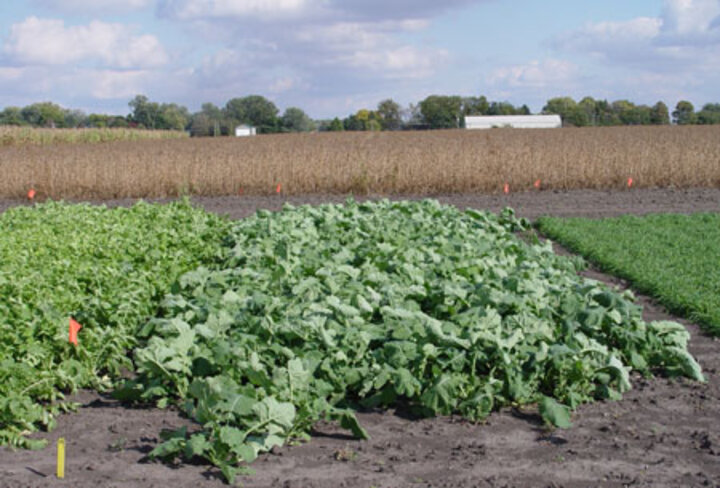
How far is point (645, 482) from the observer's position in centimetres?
436

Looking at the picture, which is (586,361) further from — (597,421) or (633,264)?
(633,264)

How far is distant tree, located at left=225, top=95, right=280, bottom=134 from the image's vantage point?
2469 inches

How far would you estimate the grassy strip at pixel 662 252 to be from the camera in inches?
323

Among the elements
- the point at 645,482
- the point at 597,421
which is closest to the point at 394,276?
the point at 597,421

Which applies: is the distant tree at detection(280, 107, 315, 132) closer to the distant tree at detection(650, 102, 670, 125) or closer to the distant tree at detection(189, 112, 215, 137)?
the distant tree at detection(189, 112, 215, 137)

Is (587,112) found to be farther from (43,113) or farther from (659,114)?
(43,113)

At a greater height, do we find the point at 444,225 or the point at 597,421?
the point at 444,225

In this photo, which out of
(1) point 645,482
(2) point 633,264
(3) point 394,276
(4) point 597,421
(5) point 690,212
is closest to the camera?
(1) point 645,482

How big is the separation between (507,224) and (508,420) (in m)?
7.66

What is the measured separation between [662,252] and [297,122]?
55422mm

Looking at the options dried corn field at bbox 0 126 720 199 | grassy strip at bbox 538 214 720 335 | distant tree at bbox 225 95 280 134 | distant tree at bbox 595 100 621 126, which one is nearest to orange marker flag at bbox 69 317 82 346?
grassy strip at bbox 538 214 720 335

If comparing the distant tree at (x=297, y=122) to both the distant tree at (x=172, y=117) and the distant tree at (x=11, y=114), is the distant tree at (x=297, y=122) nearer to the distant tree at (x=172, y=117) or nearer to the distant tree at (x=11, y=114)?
the distant tree at (x=172, y=117)

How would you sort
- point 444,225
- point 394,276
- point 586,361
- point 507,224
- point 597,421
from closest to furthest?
point 597,421, point 586,361, point 394,276, point 444,225, point 507,224

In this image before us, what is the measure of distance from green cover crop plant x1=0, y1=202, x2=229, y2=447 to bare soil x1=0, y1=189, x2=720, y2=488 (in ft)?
0.80
